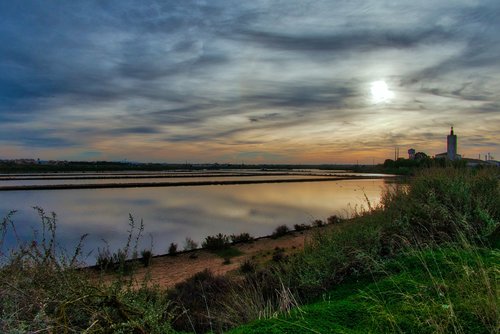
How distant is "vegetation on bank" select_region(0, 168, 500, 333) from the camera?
9.66 feet

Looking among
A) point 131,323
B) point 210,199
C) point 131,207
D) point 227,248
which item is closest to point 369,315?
point 131,323

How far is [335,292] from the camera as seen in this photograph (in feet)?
16.0

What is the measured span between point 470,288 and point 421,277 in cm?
76

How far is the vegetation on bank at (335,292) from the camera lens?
2.95 meters

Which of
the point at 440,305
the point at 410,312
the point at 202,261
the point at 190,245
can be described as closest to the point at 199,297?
the point at 410,312

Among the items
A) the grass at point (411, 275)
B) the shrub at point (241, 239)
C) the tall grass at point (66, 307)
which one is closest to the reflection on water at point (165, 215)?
the shrub at point (241, 239)

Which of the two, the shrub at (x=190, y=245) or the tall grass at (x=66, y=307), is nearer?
the tall grass at (x=66, y=307)

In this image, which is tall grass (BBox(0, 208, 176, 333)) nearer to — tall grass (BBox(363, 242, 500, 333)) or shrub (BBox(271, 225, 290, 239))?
tall grass (BBox(363, 242, 500, 333))

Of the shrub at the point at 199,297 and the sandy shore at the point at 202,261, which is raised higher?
the shrub at the point at 199,297

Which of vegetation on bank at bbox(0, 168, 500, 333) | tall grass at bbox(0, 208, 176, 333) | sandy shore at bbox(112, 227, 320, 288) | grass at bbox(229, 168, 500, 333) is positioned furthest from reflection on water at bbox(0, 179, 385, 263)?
tall grass at bbox(0, 208, 176, 333)

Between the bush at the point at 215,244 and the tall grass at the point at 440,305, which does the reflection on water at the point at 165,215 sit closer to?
the bush at the point at 215,244

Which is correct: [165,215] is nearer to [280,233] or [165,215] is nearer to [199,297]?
[280,233]

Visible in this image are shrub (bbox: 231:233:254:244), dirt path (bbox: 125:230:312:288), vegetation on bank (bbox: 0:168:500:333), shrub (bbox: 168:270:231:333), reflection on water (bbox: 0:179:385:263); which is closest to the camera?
vegetation on bank (bbox: 0:168:500:333)

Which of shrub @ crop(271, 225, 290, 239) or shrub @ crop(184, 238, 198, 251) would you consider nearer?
shrub @ crop(184, 238, 198, 251)
